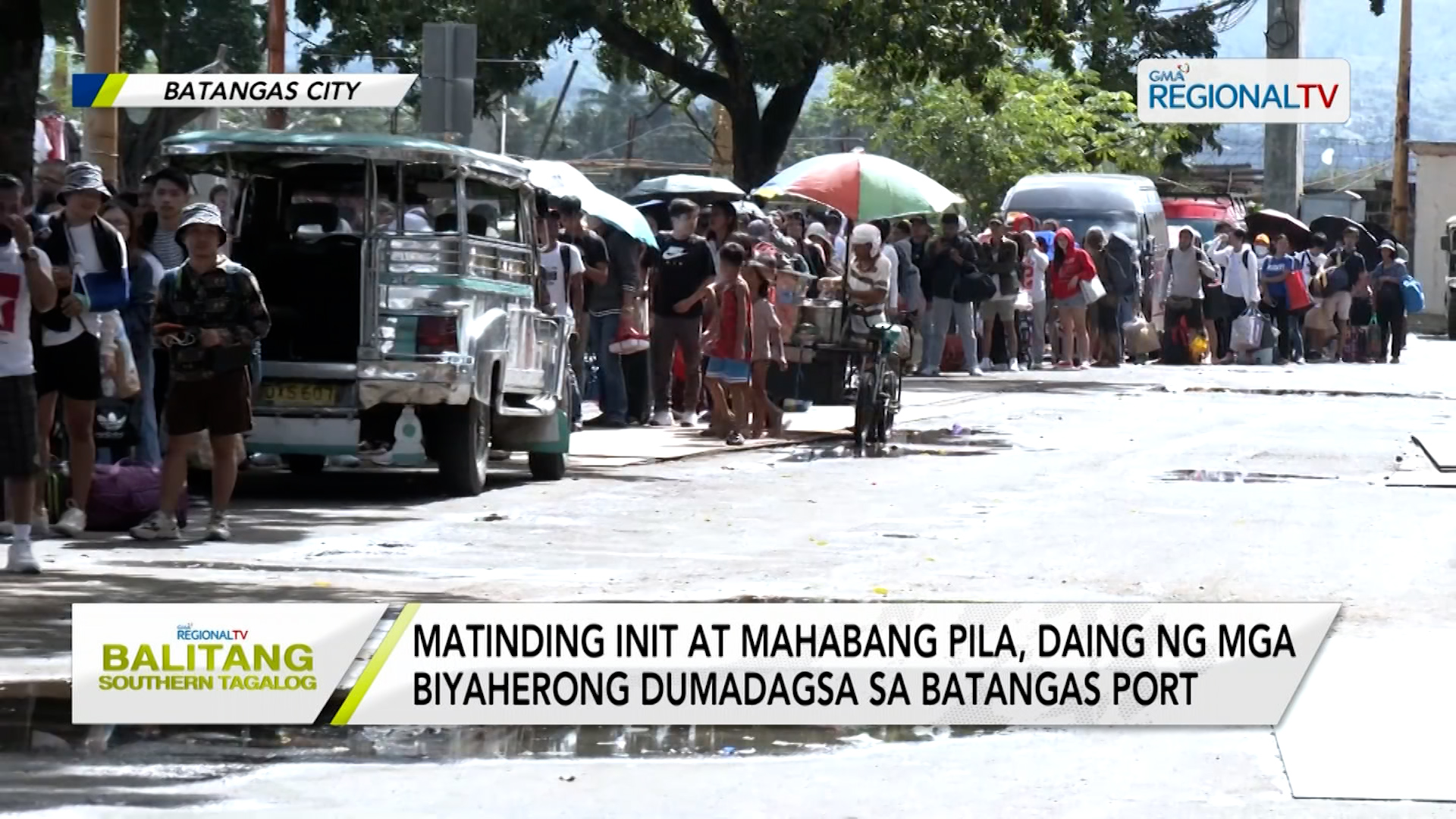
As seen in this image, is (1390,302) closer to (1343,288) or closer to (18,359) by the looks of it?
(1343,288)

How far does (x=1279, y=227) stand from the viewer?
1666 inches

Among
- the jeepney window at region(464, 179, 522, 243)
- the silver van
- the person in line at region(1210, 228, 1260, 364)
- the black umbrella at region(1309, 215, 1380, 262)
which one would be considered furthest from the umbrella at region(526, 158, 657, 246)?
the black umbrella at region(1309, 215, 1380, 262)

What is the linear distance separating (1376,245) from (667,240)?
983 inches

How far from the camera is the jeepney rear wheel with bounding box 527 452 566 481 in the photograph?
1672 centimetres

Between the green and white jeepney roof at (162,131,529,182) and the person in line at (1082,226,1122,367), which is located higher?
the green and white jeepney roof at (162,131,529,182)

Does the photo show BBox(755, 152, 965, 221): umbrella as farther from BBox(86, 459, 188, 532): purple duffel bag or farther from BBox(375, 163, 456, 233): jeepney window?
→ BBox(86, 459, 188, 532): purple duffel bag

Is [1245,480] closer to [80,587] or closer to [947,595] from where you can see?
[947,595]

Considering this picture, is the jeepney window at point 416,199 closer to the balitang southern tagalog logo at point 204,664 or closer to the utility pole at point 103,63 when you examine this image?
the utility pole at point 103,63

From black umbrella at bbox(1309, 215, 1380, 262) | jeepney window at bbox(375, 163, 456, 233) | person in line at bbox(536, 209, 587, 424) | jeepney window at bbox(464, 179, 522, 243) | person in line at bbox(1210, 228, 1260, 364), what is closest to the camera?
jeepney window at bbox(375, 163, 456, 233)

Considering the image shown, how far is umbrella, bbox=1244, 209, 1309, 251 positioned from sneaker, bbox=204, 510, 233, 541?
29909 millimetres

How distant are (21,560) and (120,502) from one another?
202 centimetres

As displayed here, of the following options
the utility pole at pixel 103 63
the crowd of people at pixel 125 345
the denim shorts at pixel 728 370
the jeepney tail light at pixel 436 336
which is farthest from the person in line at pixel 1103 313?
the crowd of people at pixel 125 345

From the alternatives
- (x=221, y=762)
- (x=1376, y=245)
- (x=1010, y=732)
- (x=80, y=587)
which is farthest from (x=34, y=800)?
(x=1376, y=245)

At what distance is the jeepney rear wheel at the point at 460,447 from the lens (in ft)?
50.0
